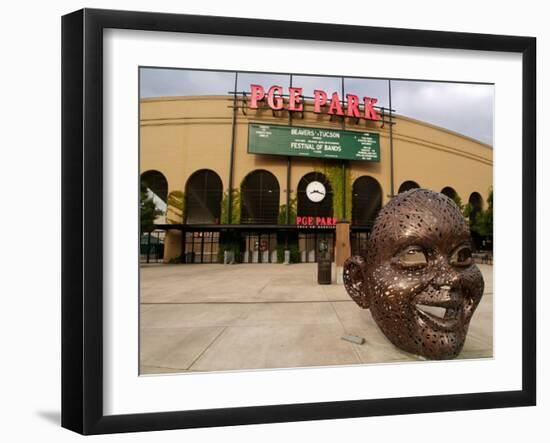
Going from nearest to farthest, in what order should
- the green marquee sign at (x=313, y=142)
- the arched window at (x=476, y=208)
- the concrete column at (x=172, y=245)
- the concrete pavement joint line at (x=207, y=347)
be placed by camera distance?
1. the concrete pavement joint line at (x=207, y=347)
2. the arched window at (x=476, y=208)
3. the concrete column at (x=172, y=245)
4. the green marquee sign at (x=313, y=142)

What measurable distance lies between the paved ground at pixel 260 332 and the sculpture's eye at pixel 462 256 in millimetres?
494

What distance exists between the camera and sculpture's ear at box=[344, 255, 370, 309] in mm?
3301

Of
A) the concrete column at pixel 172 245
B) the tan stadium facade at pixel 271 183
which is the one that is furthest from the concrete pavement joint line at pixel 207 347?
the concrete column at pixel 172 245

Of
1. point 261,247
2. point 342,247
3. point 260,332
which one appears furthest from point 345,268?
point 261,247

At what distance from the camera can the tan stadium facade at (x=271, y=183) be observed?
506 inches

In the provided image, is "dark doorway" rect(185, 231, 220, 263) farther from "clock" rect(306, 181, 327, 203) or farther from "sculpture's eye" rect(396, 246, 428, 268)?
"sculpture's eye" rect(396, 246, 428, 268)

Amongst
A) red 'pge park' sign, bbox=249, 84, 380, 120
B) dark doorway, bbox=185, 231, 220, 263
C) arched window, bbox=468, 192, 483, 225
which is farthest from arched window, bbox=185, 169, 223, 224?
arched window, bbox=468, 192, 483, 225

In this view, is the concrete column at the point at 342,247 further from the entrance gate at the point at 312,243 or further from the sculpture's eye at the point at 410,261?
the entrance gate at the point at 312,243

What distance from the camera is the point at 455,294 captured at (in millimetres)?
2820

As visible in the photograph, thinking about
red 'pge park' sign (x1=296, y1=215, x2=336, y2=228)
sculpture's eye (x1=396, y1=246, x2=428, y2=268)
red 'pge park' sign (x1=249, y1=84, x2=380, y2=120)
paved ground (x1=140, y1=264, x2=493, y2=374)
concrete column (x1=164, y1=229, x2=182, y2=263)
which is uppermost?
red 'pge park' sign (x1=249, y1=84, x2=380, y2=120)

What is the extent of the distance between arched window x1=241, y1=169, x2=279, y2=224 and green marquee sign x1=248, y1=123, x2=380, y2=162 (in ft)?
5.34

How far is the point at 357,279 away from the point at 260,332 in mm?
1746

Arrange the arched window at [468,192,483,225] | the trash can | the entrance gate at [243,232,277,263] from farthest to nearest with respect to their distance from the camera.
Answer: the entrance gate at [243,232,277,263], the trash can, the arched window at [468,192,483,225]

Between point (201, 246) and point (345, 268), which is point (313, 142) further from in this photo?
point (345, 268)
